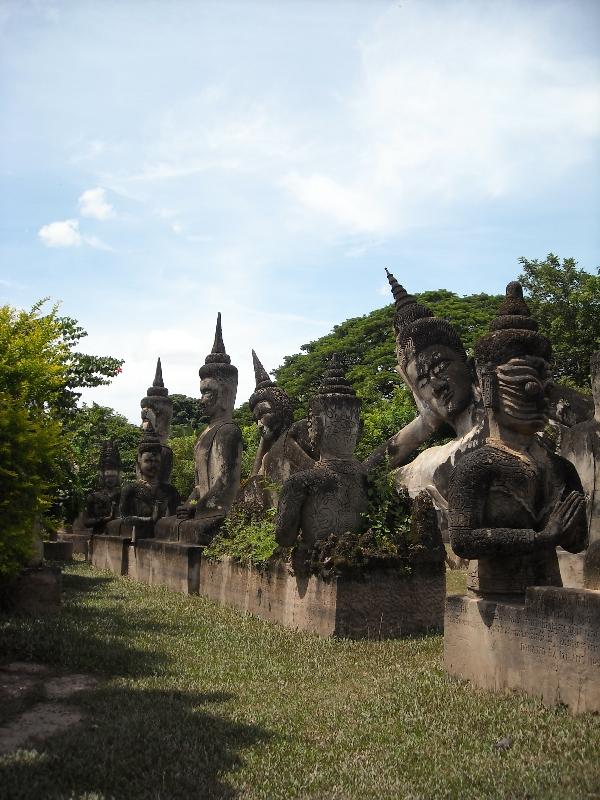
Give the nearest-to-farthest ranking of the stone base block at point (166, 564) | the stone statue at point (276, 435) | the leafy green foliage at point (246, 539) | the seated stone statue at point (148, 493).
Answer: the leafy green foliage at point (246, 539)
the stone statue at point (276, 435)
the stone base block at point (166, 564)
the seated stone statue at point (148, 493)

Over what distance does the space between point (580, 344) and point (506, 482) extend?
1870 cm

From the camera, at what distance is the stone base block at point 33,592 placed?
891cm

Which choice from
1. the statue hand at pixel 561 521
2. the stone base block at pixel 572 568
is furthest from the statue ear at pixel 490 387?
the stone base block at pixel 572 568

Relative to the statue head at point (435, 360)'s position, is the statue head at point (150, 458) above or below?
below

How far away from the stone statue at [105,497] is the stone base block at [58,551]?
841 millimetres

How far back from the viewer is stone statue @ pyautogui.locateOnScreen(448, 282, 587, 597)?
5.57 m

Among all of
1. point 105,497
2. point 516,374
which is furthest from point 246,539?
point 105,497

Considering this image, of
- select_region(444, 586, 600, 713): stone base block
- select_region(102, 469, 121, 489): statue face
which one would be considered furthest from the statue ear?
select_region(102, 469, 121, 489): statue face

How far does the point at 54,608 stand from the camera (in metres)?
9.08

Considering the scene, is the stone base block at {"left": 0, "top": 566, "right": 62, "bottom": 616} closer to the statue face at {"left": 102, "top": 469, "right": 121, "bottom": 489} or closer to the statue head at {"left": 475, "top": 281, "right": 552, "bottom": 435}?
the statue head at {"left": 475, "top": 281, "right": 552, "bottom": 435}

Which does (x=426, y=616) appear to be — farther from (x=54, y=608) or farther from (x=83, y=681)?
(x=54, y=608)

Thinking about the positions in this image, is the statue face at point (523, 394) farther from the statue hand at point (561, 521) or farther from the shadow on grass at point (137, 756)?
the shadow on grass at point (137, 756)

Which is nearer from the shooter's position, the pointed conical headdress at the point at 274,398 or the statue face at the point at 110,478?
the pointed conical headdress at the point at 274,398

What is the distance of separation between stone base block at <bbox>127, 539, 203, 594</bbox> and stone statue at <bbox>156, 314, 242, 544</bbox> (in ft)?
0.83
